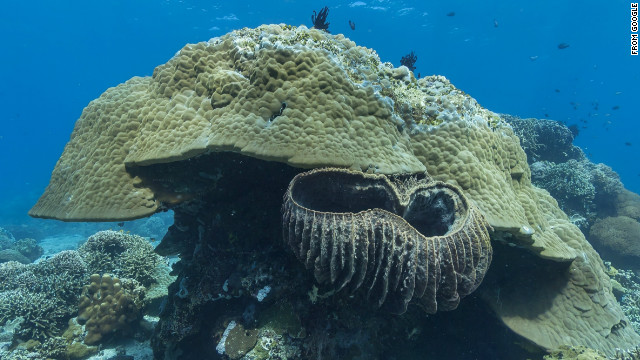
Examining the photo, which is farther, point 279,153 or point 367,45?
point 367,45

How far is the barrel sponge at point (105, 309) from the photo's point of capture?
577 cm

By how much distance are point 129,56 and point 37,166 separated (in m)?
41.7

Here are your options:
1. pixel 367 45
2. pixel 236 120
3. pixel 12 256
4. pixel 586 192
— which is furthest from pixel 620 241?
pixel 367 45

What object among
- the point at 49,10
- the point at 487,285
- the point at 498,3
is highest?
the point at 498,3

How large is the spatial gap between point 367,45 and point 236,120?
88.1 meters

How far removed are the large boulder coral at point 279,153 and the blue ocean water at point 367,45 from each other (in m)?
32.0

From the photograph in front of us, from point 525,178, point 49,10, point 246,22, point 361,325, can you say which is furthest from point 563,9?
point 49,10

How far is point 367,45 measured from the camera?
82.9 metres

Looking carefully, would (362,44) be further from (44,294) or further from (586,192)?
(44,294)

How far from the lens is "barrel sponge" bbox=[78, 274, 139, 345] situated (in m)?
5.77

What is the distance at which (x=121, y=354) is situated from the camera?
533cm

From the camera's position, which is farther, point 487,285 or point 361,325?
point 487,285

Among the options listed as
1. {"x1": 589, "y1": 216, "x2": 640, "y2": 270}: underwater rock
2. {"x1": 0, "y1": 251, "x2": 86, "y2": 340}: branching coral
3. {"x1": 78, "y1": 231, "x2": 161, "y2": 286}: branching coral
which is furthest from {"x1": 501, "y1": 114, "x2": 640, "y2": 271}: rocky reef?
{"x1": 0, "y1": 251, "x2": 86, "y2": 340}: branching coral

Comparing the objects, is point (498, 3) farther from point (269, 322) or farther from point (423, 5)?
point (269, 322)
